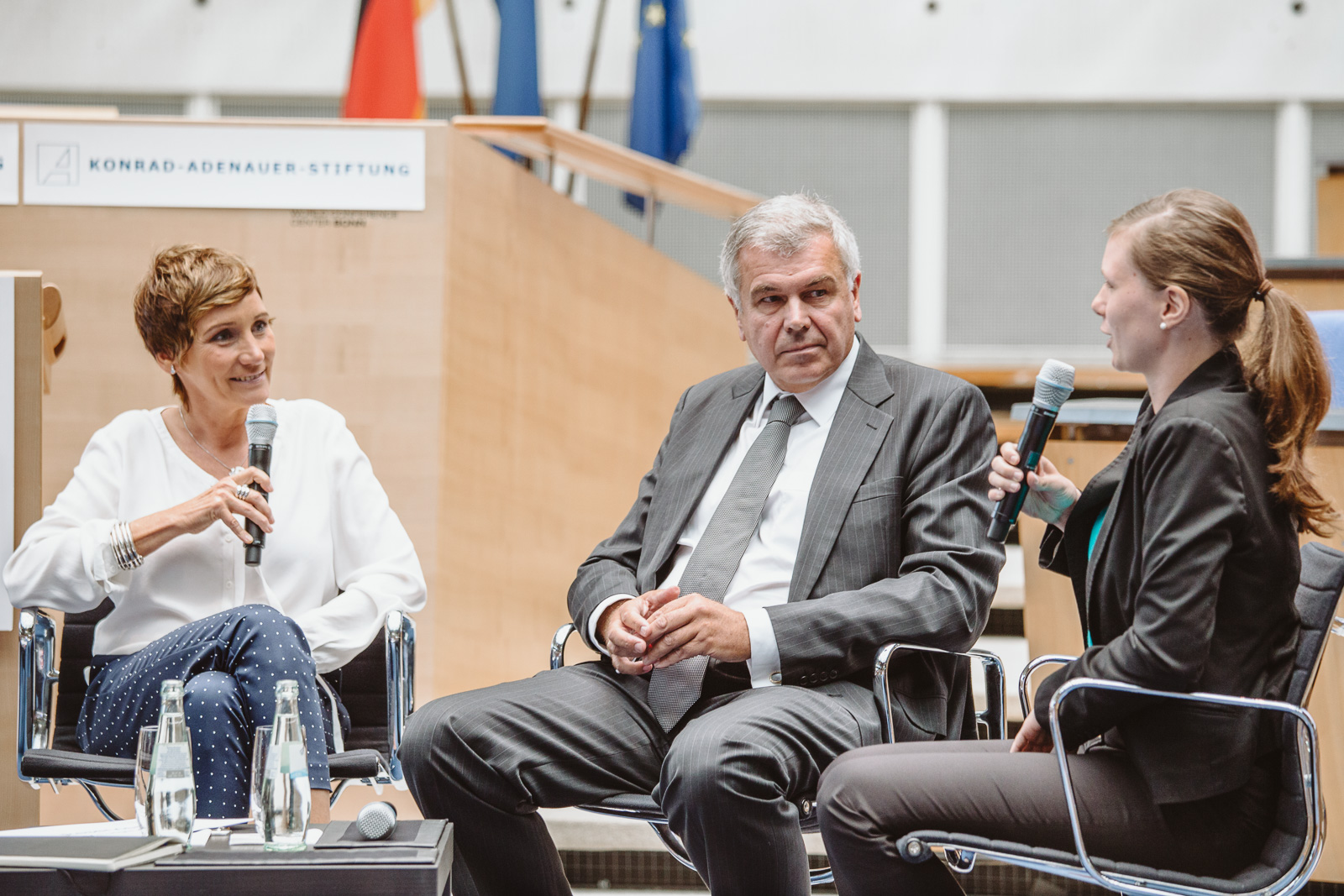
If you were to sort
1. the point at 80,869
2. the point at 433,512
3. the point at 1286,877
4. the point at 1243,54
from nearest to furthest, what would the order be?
the point at 80,869 → the point at 1286,877 → the point at 433,512 → the point at 1243,54

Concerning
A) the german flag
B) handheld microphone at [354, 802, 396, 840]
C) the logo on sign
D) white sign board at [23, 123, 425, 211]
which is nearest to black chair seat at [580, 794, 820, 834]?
handheld microphone at [354, 802, 396, 840]

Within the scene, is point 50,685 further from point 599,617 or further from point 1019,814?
point 1019,814

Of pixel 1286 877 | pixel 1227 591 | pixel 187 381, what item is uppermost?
pixel 187 381

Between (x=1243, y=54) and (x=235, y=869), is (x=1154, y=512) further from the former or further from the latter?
(x=1243, y=54)

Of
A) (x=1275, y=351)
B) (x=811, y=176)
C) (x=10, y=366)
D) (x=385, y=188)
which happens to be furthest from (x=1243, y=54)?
(x=10, y=366)

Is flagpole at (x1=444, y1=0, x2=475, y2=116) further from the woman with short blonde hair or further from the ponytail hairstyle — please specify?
the ponytail hairstyle

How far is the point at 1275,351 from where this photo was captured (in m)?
1.68

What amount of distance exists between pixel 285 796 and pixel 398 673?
0.68m

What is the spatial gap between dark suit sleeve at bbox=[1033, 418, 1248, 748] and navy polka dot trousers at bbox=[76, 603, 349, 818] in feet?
3.96

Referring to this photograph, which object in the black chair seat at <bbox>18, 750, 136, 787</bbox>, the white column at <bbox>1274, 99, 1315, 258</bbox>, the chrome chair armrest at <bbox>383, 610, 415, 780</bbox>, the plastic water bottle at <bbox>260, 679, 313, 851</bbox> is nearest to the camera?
the plastic water bottle at <bbox>260, 679, 313, 851</bbox>

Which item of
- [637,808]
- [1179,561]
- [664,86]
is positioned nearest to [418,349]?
[637,808]

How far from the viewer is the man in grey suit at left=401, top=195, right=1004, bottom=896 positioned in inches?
74.4

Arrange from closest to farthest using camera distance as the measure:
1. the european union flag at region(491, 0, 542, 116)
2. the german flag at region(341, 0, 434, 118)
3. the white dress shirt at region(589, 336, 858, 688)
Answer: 1. the white dress shirt at region(589, 336, 858, 688)
2. the german flag at region(341, 0, 434, 118)
3. the european union flag at region(491, 0, 542, 116)

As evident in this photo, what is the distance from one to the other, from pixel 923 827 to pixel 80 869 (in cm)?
101
